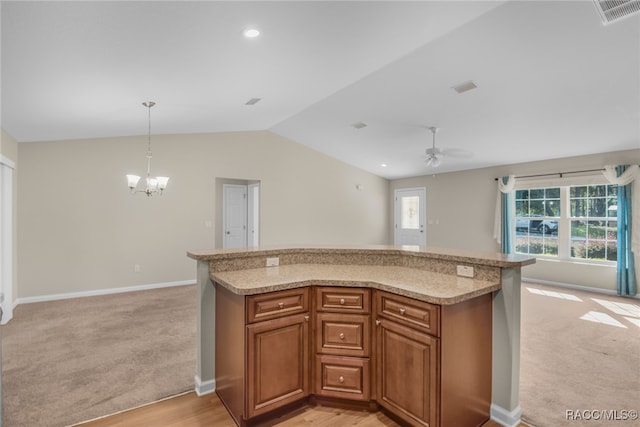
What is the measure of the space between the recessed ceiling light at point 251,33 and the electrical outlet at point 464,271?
7.50 feet

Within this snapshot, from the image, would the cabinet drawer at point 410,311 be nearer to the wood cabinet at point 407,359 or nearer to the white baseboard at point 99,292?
the wood cabinet at point 407,359

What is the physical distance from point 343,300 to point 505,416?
1226 millimetres

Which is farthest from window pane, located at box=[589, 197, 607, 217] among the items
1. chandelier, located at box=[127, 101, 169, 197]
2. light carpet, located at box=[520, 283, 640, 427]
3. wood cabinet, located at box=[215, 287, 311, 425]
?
chandelier, located at box=[127, 101, 169, 197]

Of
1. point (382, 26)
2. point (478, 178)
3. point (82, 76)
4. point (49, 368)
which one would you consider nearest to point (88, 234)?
point (49, 368)

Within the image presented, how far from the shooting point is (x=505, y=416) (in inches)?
81.4

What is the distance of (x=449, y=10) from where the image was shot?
2.53m

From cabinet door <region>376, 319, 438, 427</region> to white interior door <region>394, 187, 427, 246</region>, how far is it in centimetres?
641

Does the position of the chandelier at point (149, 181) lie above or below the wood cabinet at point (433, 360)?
above

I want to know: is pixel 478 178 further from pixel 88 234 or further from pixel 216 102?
pixel 88 234

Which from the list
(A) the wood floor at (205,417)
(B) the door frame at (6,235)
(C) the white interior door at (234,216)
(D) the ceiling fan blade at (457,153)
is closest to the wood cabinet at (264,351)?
(A) the wood floor at (205,417)

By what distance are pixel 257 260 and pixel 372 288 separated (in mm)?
966

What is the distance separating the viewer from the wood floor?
2.08 m

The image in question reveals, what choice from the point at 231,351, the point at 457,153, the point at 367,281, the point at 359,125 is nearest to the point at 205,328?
the point at 231,351

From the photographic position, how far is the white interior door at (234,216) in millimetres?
7109
